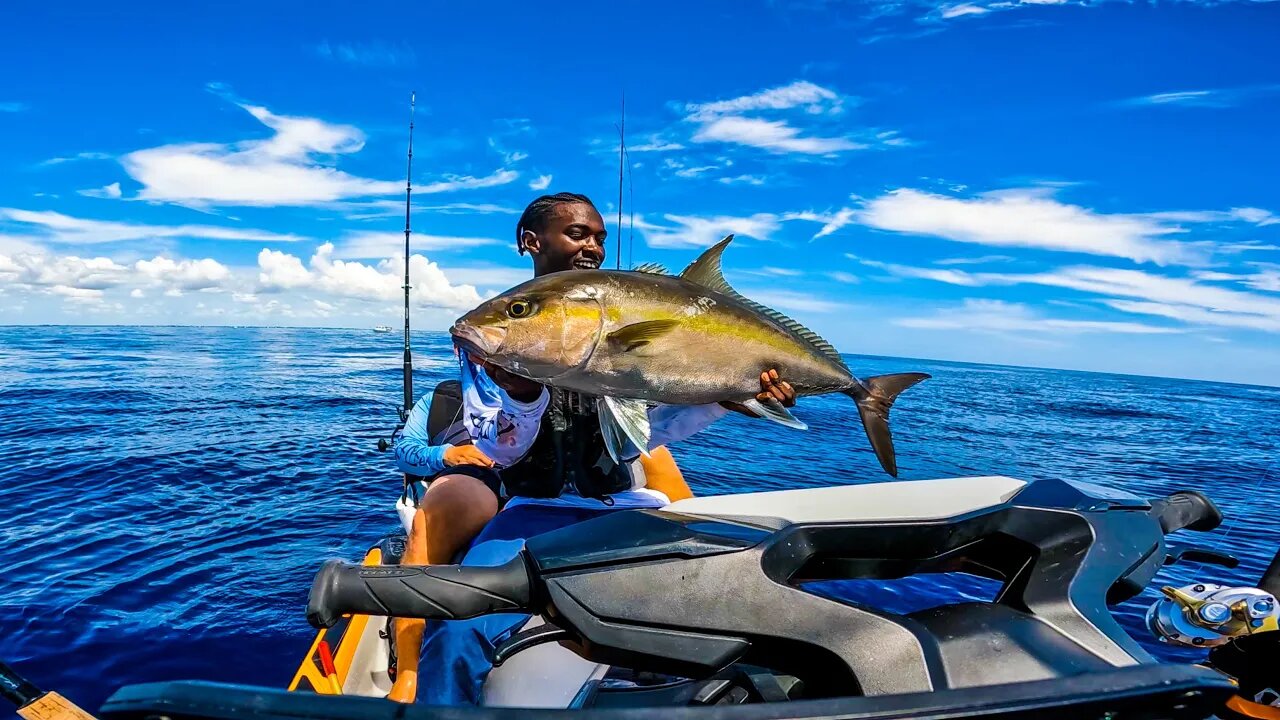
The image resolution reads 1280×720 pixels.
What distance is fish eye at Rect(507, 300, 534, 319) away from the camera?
2.26 metres

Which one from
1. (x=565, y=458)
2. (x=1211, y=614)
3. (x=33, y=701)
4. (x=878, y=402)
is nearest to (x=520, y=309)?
(x=565, y=458)

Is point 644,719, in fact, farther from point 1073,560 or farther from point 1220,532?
point 1220,532

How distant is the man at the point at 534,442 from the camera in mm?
3135

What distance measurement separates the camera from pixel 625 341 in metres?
2.21

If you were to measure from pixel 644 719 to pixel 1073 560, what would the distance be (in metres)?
1.28

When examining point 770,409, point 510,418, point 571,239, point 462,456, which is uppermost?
point 571,239

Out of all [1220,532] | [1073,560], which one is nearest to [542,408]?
[1073,560]

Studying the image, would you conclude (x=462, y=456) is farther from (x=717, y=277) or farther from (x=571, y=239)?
(x=717, y=277)

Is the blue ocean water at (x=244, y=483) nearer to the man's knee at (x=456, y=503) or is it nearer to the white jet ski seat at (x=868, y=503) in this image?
the man's knee at (x=456, y=503)

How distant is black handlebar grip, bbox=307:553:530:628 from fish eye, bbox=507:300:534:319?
97cm

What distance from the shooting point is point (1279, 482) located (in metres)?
14.9

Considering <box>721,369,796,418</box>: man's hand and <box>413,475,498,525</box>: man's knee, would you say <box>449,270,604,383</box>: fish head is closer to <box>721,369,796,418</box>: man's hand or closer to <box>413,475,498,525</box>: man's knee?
<box>721,369,796,418</box>: man's hand

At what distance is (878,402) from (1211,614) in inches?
53.5

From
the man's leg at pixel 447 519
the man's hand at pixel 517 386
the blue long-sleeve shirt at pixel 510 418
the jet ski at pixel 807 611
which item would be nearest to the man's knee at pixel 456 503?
the man's leg at pixel 447 519
